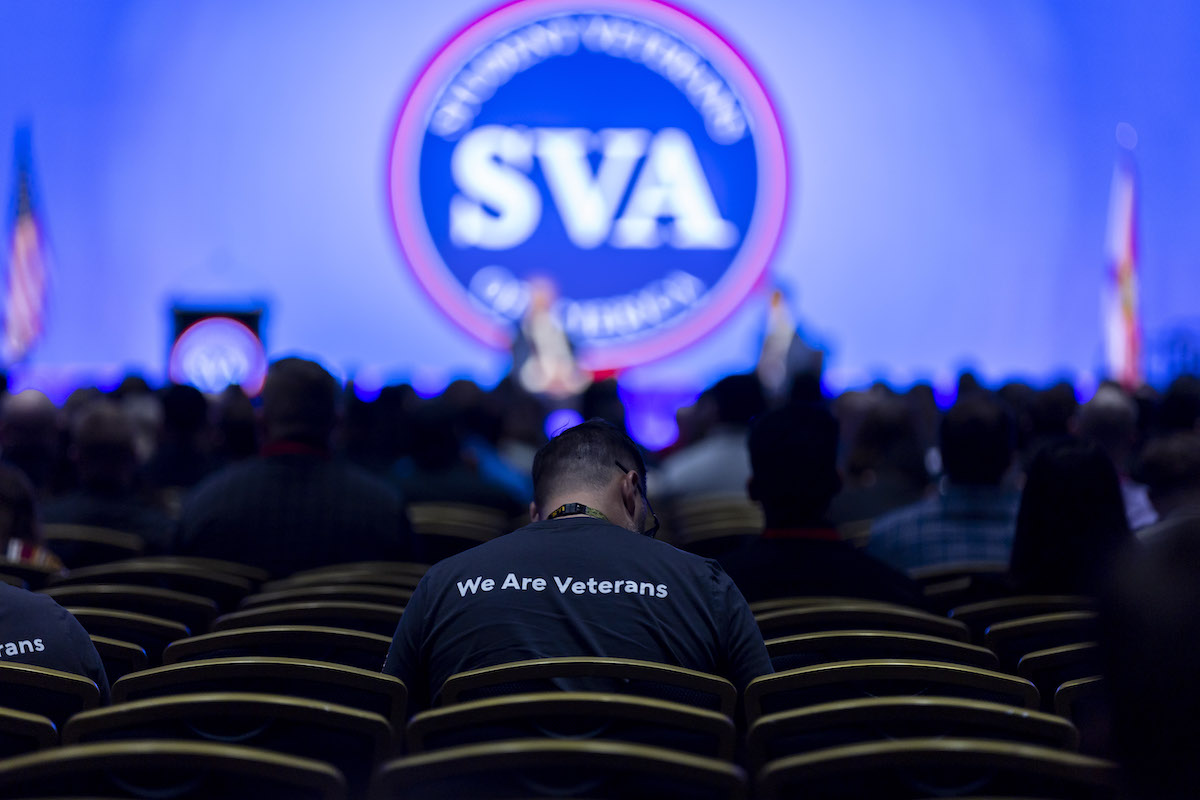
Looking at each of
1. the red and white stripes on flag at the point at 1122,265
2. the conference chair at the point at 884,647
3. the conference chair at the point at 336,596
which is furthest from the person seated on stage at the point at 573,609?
the red and white stripes on flag at the point at 1122,265

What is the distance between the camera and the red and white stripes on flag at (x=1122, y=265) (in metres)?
12.4

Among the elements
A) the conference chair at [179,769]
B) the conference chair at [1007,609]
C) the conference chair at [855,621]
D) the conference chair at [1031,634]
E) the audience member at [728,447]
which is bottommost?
the conference chair at [179,769]

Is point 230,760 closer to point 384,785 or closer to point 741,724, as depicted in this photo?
point 384,785

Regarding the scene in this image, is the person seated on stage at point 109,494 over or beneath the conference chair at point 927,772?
over

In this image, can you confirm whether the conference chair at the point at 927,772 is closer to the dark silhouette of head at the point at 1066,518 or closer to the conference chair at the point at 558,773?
the conference chair at the point at 558,773

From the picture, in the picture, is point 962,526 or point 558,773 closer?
point 558,773

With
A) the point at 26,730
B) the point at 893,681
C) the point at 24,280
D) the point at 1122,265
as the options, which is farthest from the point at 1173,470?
the point at 24,280

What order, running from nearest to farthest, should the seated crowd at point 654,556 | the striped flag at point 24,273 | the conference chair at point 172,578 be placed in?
the seated crowd at point 654,556, the conference chair at point 172,578, the striped flag at point 24,273

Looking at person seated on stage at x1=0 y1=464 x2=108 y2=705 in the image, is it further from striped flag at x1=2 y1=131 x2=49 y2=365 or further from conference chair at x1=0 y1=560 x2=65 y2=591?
striped flag at x1=2 y1=131 x2=49 y2=365

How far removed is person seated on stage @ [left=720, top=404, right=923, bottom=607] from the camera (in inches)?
131

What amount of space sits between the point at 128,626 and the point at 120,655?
0.39 feet

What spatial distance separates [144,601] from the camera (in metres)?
3.17

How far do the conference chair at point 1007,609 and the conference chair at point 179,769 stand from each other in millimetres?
1941

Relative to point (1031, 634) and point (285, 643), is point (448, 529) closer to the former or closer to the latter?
point (285, 643)
